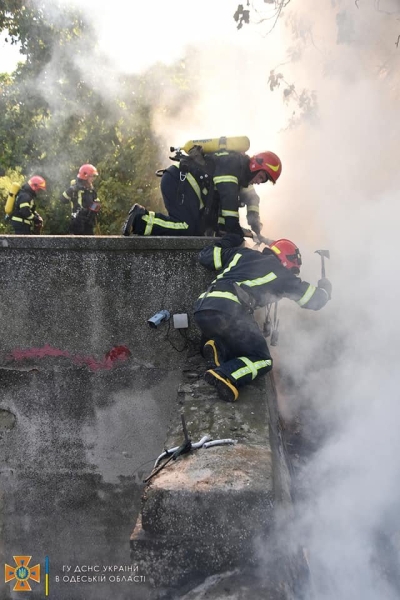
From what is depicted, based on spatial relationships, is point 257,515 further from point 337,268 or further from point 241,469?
point 337,268

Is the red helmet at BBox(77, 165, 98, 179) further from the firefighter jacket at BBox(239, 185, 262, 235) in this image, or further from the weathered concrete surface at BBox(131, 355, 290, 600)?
the weathered concrete surface at BBox(131, 355, 290, 600)

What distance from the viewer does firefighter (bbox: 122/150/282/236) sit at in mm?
5105

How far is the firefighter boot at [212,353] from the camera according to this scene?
4641 mm

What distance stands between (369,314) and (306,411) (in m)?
1.01

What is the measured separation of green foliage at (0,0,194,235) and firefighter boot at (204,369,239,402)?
529 cm

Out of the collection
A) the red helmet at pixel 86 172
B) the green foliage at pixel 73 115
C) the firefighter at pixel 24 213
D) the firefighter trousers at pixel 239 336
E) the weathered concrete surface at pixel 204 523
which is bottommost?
the weathered concrete surface at pixel 204 523

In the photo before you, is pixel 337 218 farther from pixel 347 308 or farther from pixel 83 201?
pixel 83 201

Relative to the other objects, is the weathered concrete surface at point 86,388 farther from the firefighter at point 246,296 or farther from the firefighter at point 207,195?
the firefighter at point 207,195

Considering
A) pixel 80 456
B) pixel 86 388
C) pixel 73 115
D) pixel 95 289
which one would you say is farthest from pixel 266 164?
pixel 73 115

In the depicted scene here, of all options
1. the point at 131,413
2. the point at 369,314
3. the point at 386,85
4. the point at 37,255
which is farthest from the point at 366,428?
the point at 386,85

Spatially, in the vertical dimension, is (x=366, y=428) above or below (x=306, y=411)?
below

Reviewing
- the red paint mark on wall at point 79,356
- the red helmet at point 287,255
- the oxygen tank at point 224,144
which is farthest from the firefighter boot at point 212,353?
the oxygen tank at point 224,144

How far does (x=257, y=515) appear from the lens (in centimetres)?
277

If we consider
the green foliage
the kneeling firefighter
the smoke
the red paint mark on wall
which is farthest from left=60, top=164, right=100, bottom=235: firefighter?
the red paint mark on wall
